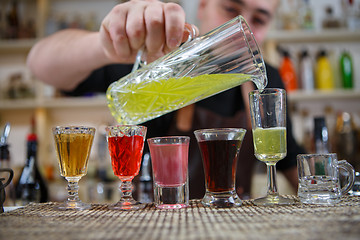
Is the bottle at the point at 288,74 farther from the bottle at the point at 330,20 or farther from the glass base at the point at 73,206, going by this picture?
the glass base at the point at 73,206

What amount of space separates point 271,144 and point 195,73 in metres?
0.23

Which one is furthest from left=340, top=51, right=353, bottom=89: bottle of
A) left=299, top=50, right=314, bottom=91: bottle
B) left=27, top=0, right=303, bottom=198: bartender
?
left=27, top=0, right=303, bottom=198: bartender

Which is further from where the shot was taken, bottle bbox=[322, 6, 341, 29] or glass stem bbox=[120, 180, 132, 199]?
bottle bbox=[322, 6, 341, 29]

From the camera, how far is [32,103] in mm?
2584

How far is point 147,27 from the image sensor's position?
0.88 metres

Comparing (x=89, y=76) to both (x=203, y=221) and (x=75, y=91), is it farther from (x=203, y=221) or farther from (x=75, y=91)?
(x=203, y=221)

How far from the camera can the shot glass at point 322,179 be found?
736 mm

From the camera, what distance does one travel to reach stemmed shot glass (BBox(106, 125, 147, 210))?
2.59 ft

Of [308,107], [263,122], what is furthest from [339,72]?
[263,122]

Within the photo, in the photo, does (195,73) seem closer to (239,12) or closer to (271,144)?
A: (271,144)

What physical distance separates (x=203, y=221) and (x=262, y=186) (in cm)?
203

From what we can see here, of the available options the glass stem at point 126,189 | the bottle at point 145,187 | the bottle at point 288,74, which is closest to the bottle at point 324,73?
the bottle at point 288,74

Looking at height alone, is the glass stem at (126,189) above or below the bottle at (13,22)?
below

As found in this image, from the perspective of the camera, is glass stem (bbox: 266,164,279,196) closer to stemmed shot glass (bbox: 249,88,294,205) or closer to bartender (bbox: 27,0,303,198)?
stemmed shot glass (bbox: 249,88,294,205)
